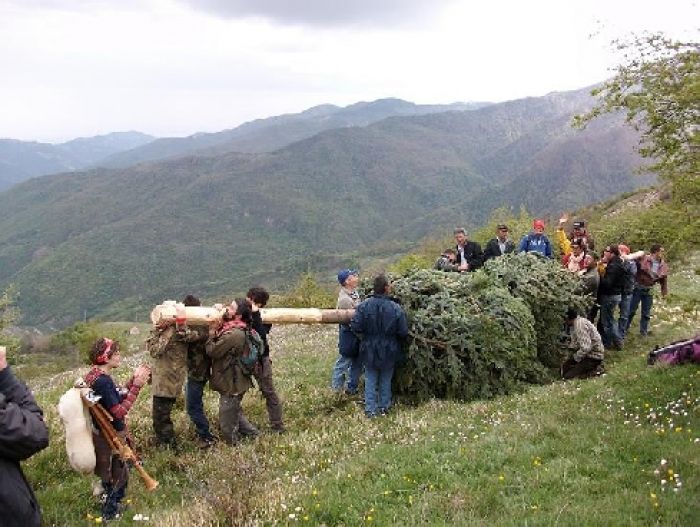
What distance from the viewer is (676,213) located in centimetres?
901

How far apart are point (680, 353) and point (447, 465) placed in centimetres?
610

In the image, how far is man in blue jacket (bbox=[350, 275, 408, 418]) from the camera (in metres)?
11.0

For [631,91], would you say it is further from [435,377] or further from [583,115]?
[435,377]

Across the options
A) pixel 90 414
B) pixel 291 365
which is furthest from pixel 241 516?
pixel 291 365

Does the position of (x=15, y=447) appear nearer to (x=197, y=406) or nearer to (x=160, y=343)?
(x=160, y=343)

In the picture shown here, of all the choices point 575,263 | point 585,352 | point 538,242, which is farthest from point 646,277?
point 585,352

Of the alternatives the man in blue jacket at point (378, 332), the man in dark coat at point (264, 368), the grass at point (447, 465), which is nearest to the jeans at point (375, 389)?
the man in blue jacket at point (378, 332)

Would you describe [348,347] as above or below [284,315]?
below

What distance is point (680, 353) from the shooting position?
11.1 meters

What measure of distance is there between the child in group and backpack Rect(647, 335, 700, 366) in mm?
9198

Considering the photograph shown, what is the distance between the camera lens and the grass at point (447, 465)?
625 cm

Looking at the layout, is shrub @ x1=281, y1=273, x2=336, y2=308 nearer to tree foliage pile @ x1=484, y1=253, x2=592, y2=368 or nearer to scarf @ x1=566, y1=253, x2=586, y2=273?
scarf @ x1=566, y1=253, x2=586, y2=273

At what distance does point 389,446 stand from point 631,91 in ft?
22.6

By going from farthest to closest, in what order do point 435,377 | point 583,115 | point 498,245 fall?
point 498,245 → point 435,377 → point 583,115
